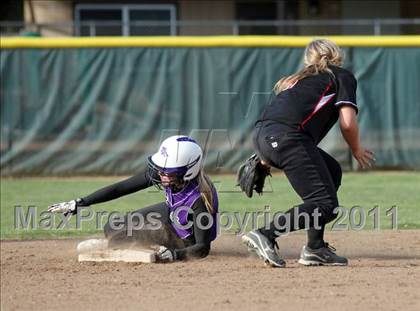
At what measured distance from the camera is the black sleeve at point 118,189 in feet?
23.1

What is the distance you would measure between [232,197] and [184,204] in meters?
4.91

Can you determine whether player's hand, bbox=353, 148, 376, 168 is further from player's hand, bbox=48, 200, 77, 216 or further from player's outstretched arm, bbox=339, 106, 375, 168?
player's hand, bbox=48, 200, 77, 216

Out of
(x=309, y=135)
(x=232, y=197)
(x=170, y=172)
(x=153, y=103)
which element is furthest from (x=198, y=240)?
(x=153, y=103)

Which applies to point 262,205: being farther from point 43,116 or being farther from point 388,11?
point 388,11

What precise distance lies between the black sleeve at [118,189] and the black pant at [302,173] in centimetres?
118

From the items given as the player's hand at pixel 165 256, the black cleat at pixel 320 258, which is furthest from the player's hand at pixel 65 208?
the black cleat at pixel 320 258

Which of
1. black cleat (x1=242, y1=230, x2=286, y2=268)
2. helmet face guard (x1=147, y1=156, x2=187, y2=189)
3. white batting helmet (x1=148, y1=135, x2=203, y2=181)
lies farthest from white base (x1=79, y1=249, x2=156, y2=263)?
black cleat (x1=242, y1=230, x2=286, y2=268)

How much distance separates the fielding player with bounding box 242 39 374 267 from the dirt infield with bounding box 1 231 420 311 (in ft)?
1.03

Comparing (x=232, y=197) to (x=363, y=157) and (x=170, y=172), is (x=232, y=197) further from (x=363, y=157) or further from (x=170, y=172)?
(x=363, y=157)

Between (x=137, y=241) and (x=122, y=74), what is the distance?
7.55 metres

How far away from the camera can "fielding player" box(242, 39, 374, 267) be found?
6402 mm


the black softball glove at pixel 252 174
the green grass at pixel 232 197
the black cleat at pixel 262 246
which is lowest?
the green grass at pixel 232 197

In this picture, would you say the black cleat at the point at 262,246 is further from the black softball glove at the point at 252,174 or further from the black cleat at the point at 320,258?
the black softball glove at the point at 252,174

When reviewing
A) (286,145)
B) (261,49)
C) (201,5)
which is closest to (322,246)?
(286,145)
